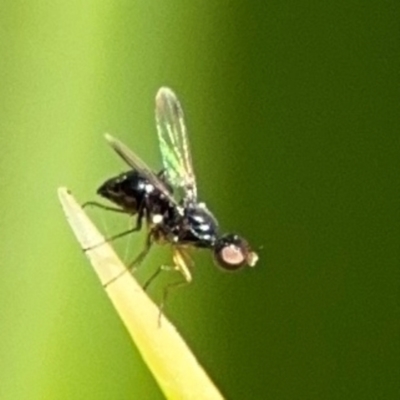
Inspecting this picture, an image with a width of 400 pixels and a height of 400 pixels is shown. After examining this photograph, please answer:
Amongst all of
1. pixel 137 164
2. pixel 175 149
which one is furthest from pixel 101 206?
pixel 175 149

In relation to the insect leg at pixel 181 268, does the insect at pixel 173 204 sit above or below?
above

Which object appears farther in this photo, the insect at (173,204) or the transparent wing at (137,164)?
the insect at (173,204)

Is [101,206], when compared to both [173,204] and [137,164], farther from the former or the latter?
[173,204]

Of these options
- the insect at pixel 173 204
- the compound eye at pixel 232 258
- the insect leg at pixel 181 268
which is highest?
the insect at pixel 173 204

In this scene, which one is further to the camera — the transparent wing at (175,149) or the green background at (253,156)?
the transparent wing at (175,149)
